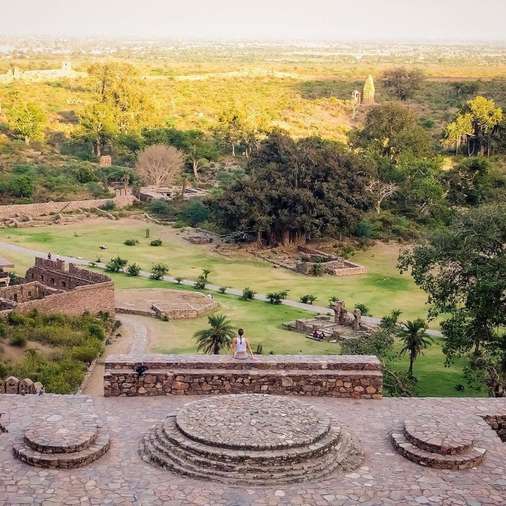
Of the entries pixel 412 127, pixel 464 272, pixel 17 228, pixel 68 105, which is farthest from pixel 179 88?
pixel 464 272

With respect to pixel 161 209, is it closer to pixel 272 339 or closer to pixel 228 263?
pixel 228 263

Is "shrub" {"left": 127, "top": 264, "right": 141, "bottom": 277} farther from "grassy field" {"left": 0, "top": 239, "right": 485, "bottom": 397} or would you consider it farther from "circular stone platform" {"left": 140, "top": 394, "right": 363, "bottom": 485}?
"circular stone platform" {"left": 140, "top": 394, "right": 363, "bottom": 485}

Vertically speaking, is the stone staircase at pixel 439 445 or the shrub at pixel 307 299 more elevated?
the stone staircase at pixel 439 445

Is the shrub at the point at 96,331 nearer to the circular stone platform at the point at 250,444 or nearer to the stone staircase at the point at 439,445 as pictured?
the circular stone platform at the point at 250,444

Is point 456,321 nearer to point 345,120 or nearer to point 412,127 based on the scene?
point 412,127

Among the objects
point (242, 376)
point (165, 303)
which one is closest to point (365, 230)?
point (165, 303)

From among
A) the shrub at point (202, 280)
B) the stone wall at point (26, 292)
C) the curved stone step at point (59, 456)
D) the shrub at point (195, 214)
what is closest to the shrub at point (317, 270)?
the shrub at point (202, 280)
